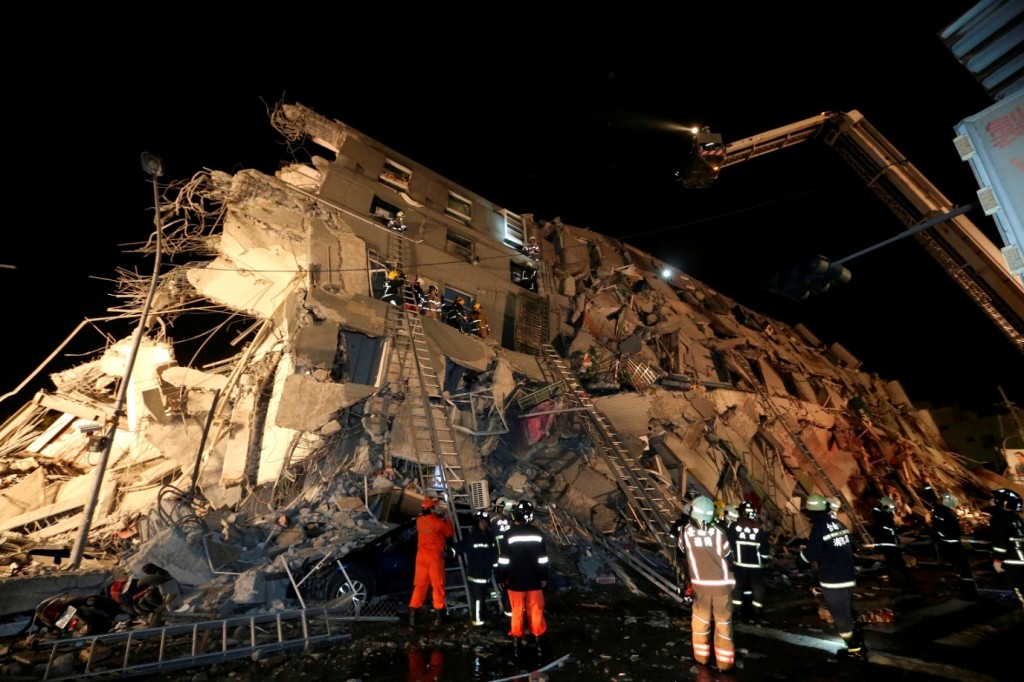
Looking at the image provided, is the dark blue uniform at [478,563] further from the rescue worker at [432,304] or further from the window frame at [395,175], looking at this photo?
the window frame at [395,175]

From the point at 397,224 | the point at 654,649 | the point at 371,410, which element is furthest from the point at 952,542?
the point at 397,224

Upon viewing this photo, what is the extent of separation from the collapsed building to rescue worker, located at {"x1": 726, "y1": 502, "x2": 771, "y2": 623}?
4.13ft

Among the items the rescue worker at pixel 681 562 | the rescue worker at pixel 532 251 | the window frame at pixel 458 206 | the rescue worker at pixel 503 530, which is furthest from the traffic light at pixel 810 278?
the window frame at pixel 458 206

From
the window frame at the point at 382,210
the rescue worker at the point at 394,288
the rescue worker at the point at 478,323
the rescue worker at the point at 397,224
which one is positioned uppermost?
the window frame at the point at 382,210

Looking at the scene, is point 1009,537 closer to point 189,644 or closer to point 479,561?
point 479,561

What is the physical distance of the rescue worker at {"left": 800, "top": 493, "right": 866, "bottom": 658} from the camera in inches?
174

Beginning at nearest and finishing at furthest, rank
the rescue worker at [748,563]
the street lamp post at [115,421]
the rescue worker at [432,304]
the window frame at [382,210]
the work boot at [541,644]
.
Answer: the work boot at [541,644]
the rescue worker at [748,563]
the street lamp post at [115,421]
the rescue worker at [432,304]
the window frame at [382,210]

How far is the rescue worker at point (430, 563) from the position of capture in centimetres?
596

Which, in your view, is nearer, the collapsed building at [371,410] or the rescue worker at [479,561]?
the rescue worker at [479,561]

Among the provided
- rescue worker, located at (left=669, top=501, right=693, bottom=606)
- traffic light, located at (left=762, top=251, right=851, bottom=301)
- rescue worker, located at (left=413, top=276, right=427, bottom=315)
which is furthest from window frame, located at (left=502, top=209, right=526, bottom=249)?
rescue worker, located at (left=669, top=501, right=693, bottom=606)

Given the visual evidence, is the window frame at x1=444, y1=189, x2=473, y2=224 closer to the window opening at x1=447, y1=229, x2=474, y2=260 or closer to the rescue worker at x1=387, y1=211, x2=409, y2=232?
the window opening at x1=447, y1=229, x2=474, y2=260

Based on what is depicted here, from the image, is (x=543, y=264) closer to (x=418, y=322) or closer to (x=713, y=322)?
(x=418, y=322)

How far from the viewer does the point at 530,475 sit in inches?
427

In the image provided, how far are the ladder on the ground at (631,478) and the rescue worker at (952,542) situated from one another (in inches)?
163
